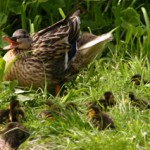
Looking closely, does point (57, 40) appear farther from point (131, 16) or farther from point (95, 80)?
point (131, 16)

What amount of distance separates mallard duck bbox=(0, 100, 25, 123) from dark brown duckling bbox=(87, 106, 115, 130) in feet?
1.72

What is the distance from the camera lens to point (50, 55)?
262 inches

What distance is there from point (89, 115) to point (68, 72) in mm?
1367

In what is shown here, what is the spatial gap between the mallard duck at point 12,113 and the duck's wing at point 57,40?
1.05 meters

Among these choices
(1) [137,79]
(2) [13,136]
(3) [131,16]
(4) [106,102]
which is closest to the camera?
(2) [13,136]

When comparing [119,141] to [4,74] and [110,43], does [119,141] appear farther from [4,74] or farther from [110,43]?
[110,43]

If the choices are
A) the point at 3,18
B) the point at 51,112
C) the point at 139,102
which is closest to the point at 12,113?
the point at 51,112

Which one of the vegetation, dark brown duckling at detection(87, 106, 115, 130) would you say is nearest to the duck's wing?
the vegetation

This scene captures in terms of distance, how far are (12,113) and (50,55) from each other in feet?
3.82

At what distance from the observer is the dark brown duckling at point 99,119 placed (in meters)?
5.26

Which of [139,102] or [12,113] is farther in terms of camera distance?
[139,102]

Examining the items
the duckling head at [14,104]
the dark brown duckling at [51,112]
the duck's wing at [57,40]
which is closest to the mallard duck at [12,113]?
the duckling head at [14,104]

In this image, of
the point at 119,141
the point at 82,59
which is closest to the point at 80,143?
the point at 119,141

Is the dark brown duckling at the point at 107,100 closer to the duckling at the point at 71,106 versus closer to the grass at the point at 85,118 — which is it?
the grass at the point at 85,118
